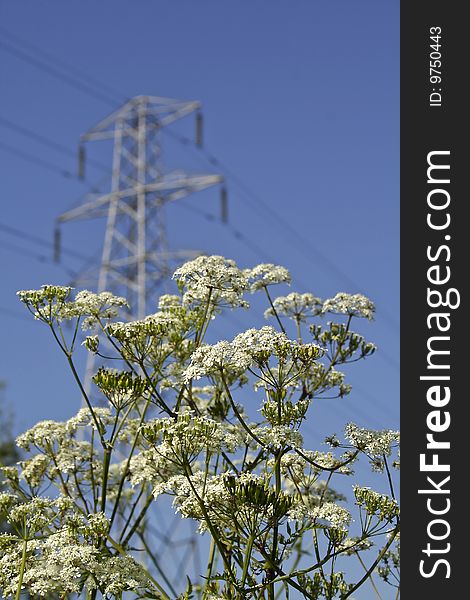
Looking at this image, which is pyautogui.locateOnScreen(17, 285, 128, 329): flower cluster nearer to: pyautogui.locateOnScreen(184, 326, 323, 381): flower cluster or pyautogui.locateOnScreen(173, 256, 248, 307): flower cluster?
pyautogui.locateOnScreen(173, 256, 248, 307): flower cluster

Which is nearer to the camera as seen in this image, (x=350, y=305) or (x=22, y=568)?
(x=22, y=568)

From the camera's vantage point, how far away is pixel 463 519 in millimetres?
5336

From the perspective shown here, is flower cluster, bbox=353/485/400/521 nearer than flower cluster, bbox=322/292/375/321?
Yes

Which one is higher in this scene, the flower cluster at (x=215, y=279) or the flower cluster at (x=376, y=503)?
the flower cluster at (x=215, y=279)

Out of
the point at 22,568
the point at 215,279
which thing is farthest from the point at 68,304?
the point at 22,568

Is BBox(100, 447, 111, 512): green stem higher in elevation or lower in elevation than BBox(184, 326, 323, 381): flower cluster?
lower

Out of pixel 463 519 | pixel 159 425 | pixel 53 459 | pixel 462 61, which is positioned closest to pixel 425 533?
pixel 463 519

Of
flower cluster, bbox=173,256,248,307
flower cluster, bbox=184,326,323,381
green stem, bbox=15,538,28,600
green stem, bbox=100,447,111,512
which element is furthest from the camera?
flower cluster, bbox=173,256,248,307

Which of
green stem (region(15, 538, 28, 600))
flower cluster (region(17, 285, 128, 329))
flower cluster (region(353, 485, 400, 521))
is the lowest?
green stem (region(15, 538, 28, 600))

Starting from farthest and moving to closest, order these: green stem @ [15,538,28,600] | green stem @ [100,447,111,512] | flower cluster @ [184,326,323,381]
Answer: green stem @ [100,447,111,512], flower cluster @ [184,326,323,381], green stem @ [15,538,28,600]

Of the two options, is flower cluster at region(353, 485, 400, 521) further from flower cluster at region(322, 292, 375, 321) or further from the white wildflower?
Answer: flower cluster at region(322, 292, 375, 321)

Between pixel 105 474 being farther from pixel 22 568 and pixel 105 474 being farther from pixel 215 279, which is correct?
pixel 215 279

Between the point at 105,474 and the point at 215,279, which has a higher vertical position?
the point at 215,279

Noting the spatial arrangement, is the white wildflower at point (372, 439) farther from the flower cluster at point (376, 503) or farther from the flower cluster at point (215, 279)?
the flower cluster at point (215, 279)
